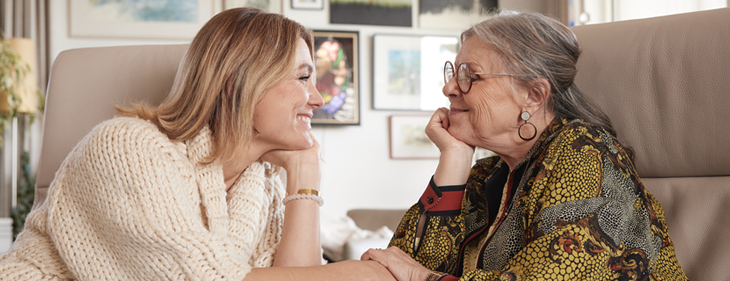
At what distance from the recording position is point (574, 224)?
1.01 metres

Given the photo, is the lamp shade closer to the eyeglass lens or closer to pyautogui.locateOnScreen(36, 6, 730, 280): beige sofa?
pyautogui.locateOnScreen(36, 6, 730, 280): beige sofa

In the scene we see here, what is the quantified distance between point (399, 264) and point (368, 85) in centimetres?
290

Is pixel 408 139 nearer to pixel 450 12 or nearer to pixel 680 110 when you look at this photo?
pixel 450 12

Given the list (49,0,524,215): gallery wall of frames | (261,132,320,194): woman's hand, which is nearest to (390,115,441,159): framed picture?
(49,0,524,215): gallery wall of frames

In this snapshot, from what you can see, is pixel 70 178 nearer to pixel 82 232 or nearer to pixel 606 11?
pixel 82 232

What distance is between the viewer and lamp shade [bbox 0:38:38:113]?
11.0 feet

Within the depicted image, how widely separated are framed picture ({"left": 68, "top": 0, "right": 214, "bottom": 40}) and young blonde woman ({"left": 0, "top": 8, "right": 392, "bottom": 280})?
2.72m

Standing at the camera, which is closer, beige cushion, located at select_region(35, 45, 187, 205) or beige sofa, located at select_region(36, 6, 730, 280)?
beige sofa, located at select_region(36, 6, 730, 280)

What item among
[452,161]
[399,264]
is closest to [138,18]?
[452,161]

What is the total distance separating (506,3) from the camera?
428cm

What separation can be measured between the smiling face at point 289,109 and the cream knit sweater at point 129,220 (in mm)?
184

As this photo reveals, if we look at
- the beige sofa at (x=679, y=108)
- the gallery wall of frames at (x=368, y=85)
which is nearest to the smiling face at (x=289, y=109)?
the beige sofa at (x=679, y=108)

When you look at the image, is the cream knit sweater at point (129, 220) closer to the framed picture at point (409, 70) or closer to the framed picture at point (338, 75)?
the framed picture at point (338, 75)

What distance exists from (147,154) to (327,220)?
1.49m
